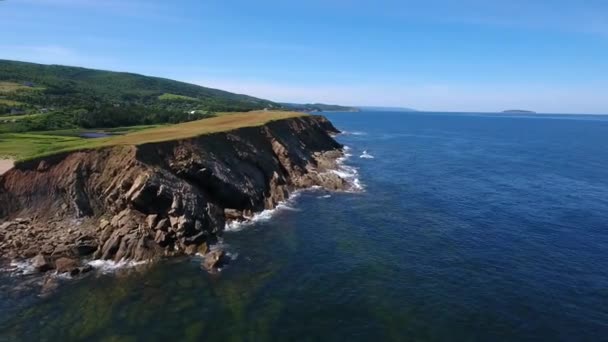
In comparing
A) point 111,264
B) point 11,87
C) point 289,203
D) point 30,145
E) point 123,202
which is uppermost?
point 11,87

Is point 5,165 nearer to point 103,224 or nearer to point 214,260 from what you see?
point 103,224

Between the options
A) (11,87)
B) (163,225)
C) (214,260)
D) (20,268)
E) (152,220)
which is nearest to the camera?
(20,268)

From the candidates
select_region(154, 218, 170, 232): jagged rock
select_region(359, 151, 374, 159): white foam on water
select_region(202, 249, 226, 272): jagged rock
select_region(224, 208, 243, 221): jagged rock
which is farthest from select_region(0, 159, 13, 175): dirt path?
select_region(359, 151, 374, 159): white foam on water

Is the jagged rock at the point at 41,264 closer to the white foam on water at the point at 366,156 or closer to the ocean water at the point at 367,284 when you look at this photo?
the ocean water at the point at 367,284

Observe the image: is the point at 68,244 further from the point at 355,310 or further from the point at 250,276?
the point at 355,310

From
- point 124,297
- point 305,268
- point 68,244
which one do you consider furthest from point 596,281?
point 68,244

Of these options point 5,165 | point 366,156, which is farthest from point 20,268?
point 366,156
